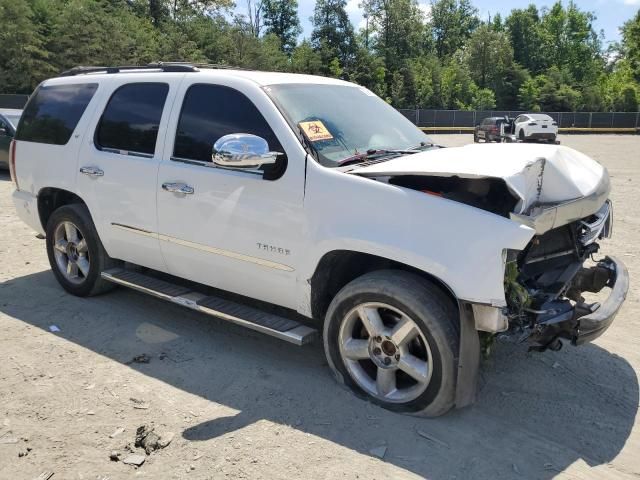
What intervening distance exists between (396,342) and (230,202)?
1464mm

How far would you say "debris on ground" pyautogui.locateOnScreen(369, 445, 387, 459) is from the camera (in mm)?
3180

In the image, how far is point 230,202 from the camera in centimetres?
403

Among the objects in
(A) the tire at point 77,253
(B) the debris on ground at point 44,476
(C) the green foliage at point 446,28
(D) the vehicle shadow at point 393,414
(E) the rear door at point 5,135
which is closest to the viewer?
(B) the debris on ground at point 44,476

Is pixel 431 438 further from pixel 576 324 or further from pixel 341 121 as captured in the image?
pixel 341 121

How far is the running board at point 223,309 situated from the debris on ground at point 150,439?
928 mm

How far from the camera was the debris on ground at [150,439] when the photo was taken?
3.25 metres

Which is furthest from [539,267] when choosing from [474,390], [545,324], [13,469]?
[13,469]

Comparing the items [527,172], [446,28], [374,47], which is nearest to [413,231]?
[527,172]

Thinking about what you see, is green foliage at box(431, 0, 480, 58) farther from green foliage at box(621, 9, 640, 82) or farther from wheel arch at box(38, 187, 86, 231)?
wheel arch at box(38, 187, 86, 231)

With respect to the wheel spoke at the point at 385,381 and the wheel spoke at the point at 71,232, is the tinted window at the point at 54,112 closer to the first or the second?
the wheel spoke at the point at 71,232

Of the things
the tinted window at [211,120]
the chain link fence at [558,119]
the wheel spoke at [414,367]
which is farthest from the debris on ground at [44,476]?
the chain link fence at [558,119]

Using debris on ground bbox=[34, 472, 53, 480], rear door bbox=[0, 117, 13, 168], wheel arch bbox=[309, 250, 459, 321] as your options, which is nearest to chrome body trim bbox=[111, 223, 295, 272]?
wheel arch bbox=[309, 250, 459, 321]

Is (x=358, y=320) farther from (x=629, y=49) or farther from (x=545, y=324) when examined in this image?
(x=629, y=49)

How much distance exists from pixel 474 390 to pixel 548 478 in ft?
1.96
